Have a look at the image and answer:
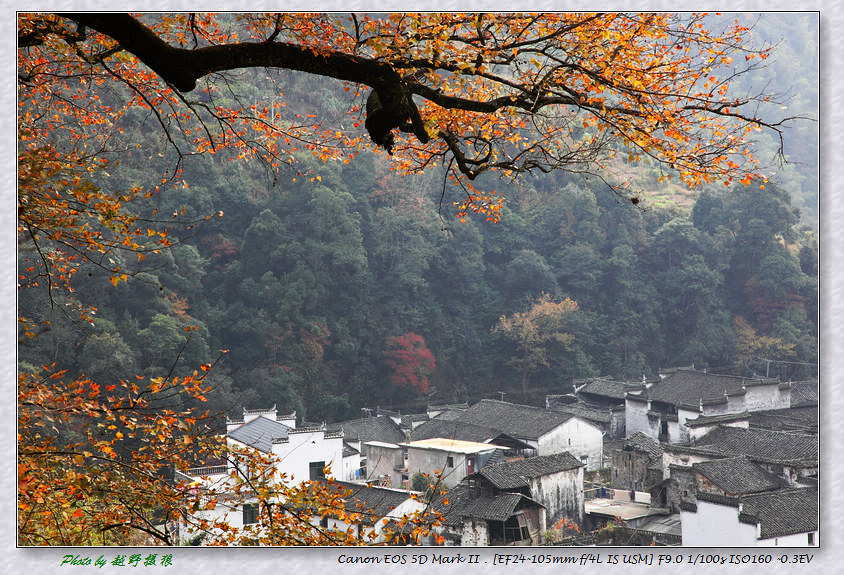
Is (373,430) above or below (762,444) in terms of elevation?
below

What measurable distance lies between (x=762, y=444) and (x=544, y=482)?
14.3 ft

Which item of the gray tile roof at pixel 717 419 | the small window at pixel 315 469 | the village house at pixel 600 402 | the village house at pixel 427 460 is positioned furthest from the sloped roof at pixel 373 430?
the gray tile roof at pixel 717 419

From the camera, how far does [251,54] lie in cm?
252

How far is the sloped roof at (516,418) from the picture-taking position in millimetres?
15578

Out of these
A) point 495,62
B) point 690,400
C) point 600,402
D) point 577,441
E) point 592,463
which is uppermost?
point 495,62

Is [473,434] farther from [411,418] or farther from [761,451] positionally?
[761,451]

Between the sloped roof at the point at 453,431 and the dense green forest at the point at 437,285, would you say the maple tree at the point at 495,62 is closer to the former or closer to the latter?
the dense green forest at the point at 437,285

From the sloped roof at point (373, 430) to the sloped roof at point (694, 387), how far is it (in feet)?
22.6

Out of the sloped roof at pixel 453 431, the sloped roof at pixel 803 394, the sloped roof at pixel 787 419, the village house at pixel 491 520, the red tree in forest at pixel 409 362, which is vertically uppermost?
the red tree in forest at pixel 409 362

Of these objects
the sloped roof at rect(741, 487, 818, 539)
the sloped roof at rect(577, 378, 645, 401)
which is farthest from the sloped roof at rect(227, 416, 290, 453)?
the sloped roof at rect(577, 378, 645, 401)

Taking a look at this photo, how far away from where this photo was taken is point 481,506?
10.2 meters

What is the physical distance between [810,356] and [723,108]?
20445mm

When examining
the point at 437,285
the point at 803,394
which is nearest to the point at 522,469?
the point at 803,394

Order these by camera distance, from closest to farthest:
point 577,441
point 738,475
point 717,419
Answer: point 738,475 < point 717,419 < point 577,441
